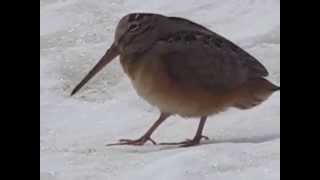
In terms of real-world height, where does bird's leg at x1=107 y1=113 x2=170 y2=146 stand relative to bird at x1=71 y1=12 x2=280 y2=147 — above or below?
below

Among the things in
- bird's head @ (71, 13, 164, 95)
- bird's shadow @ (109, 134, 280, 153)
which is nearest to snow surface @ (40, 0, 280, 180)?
bird's shadow @ (109, 134, 280, 153)

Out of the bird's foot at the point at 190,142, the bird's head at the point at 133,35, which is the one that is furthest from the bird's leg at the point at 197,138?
the bird's head at the point at 133,35

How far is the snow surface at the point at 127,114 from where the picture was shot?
5.23 feet

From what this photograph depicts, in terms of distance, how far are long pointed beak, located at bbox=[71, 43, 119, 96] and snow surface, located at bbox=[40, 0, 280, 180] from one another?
0.04 meters

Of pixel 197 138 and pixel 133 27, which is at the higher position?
pixel 133 27

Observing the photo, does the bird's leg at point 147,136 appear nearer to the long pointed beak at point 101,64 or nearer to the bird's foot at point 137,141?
the bird's foot at point 137,141

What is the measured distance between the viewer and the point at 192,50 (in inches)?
65.5

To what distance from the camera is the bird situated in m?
1.65

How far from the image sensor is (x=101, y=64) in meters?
1.71

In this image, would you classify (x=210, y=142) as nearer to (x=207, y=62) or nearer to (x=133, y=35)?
(x=207, y=62)

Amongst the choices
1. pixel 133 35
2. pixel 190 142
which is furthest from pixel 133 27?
pixel 190 142

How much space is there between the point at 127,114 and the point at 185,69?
0.57 feet

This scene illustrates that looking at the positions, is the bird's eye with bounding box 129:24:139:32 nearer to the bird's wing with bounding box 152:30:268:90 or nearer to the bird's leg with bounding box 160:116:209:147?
the bird's wing with bounding box 152:30:268:90

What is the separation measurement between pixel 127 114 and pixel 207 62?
21cm
